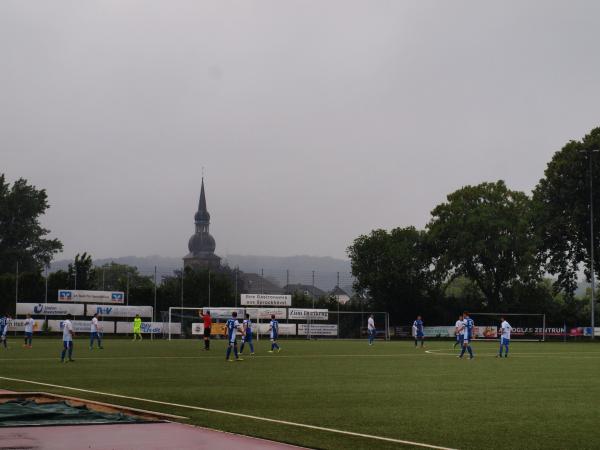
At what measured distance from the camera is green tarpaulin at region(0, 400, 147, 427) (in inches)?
493

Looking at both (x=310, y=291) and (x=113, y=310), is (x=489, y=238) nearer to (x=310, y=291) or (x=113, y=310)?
(x=310, y=291)

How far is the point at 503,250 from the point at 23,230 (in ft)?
201

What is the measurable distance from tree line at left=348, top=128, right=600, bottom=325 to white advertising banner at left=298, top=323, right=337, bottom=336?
Result: 874 centimetres

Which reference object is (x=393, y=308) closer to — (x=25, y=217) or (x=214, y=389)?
(x=25, y=217)

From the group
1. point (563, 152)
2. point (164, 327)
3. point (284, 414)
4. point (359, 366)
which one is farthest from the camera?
point (563, 152)

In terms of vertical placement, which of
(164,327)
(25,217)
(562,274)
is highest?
(25,217)

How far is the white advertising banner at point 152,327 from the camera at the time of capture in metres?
74.5

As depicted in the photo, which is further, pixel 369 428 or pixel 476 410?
pixel 476 410

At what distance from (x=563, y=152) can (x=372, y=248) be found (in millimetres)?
25965

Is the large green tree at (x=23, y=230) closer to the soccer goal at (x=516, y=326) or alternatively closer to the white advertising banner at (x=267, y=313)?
the white advertising banner at (x=267, y=313)

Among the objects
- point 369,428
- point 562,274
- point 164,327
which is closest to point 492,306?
point 562,274

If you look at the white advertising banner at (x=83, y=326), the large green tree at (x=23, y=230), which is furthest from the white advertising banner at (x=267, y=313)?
the large green tree at (x=23, y=230)

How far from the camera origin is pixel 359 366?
101ft

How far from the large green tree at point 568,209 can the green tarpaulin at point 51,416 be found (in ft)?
235
